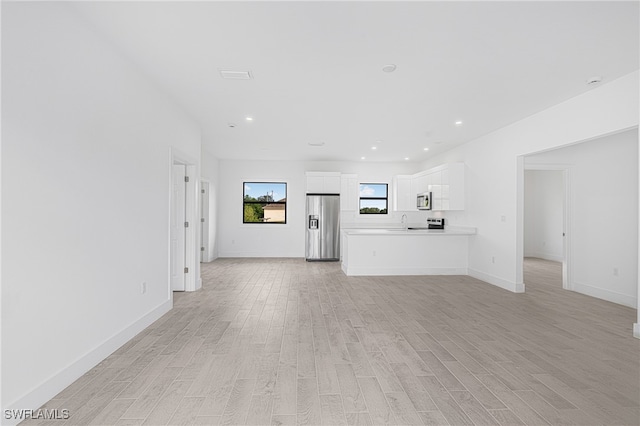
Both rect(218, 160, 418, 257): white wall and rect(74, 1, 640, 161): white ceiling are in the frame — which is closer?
rect(74, 1, 640, 161): white ceiling

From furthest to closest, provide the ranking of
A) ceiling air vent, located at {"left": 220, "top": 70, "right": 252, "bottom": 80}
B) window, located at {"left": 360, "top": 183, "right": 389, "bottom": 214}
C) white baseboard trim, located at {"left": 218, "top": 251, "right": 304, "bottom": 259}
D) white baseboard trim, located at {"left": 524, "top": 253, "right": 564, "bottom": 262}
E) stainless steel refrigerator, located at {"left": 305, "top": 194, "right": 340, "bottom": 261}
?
window, located at {"left": 360, "top": 183, "right": 389, "bottom": 214} < white baseboard trim, located at {"left": 218, "top": 251, "right": 304, "bottom": 259} < white baseboard trim, located at {"left": 524, "top": 253, "right": 564, "bottom": 262} < stainless steel refrigerator, located at {"left": 305, "top": 194, "right": 340, "bottom": 261} < ceiling air vent, located at {"left": 220, "top": 70, "right": 252, "bottom": 80}

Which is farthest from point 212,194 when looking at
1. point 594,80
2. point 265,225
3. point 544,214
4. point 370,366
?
point 544,214

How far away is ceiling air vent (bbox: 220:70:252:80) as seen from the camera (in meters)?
3.33

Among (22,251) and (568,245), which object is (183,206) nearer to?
(22,251)

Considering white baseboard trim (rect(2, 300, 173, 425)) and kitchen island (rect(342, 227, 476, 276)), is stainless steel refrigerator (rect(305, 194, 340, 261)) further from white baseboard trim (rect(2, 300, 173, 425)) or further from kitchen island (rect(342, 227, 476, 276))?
white baseboard trim (rect(2, 300, 173, 425))

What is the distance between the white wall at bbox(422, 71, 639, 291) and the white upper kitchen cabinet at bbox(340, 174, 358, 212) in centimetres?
252

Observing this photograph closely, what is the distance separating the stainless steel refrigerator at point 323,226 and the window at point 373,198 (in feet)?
3.47

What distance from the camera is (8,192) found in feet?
5.93

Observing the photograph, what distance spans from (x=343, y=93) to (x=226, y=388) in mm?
3311

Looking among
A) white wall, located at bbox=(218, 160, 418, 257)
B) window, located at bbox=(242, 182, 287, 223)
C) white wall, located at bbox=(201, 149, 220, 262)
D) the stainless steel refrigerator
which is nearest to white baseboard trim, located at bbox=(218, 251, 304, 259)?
white wall, located at bbox=(218, 160, 418, 257)

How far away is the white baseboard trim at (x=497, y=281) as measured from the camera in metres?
5.20

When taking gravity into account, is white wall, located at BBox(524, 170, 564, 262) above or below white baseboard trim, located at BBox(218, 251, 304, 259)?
above

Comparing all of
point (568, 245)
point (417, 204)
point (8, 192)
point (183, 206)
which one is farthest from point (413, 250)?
point (8, 192)

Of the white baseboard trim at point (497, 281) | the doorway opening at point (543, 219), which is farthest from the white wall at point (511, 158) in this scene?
the doorway opening at point (543, 219)
